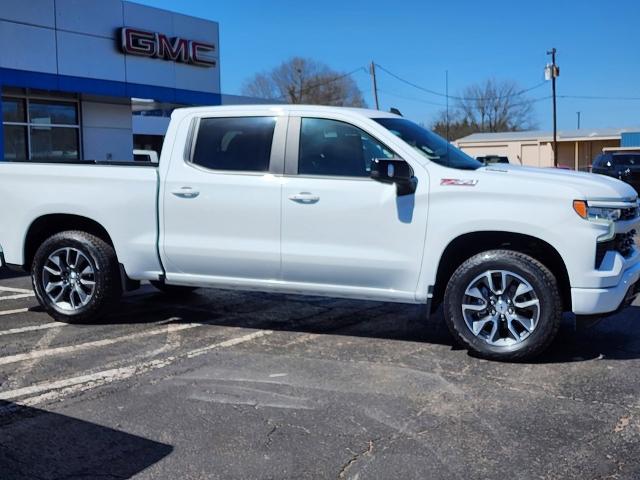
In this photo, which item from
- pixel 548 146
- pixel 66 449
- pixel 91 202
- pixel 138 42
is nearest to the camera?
pixel 66 449

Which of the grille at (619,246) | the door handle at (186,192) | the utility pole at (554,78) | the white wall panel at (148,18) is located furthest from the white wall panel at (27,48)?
the utility pole at (554,78)

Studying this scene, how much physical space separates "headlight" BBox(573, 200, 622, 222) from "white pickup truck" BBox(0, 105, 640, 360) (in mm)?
12

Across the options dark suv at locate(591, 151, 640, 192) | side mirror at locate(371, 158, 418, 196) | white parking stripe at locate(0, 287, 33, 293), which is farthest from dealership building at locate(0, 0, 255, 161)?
dark suv at locate(591, 151, 640, 192)

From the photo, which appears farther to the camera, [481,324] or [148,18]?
[148,18]

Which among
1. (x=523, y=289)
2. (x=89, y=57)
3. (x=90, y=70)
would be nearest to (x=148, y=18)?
(x=89, y=57)

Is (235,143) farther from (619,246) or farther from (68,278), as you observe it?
(619,246)

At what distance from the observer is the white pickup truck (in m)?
5.23

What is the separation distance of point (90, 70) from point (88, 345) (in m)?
12.6

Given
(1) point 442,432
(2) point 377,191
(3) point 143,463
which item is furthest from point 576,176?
(3) point 143,463

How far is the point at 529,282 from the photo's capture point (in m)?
5.27

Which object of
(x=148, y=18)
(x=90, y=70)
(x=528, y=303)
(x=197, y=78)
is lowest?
(x=528, y=303)

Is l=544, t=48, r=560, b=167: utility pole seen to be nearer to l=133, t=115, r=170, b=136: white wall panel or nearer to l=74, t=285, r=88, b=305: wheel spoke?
l=133, t=115, r=170, b=136: white wall panel

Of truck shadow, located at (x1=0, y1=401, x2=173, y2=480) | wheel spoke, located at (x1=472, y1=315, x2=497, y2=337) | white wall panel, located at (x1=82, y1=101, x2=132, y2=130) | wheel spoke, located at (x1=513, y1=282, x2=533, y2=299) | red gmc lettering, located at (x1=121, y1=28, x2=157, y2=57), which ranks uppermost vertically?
red gmc lettering, located at (x1=121, y1=28, x2=157, y2=57)

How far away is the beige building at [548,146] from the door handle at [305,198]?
48.2 meters
